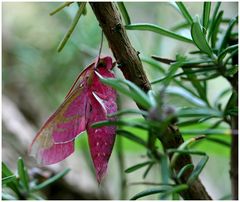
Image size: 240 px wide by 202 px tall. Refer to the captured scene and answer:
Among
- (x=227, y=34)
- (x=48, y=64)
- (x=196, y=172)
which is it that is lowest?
(x=196, y=172)

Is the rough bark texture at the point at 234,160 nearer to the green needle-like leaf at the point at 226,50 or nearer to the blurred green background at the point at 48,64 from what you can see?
the green needle-like leaf at the point at 226,50

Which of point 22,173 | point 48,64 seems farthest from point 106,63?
point 48,64

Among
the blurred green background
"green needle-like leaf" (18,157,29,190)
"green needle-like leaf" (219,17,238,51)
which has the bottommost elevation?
"green needle-like leaf" (18,157,29,190)

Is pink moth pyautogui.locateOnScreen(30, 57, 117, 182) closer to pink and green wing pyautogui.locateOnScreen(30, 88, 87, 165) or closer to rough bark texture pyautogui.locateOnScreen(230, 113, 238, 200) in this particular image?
pink and green wing pyautogui.locateOnScreen(30, 88, 87, 165)

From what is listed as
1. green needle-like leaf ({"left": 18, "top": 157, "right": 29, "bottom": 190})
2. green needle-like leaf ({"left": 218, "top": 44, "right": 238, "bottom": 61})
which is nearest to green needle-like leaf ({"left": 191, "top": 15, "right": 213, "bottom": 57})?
green needle-like leaf ({"left": 218, "top": 44, "right": 238, "bottom": 61})

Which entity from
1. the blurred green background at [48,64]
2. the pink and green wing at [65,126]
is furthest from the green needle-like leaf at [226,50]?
the blurred green background at [48,64]

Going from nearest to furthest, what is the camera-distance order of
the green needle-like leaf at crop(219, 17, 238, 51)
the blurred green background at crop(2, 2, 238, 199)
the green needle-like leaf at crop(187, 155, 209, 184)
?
A: the green needle-like leaf at crop(187, 155, 209, 184) → the green needle-like leaf at crop(219, 17, 238, 51) → the blurred green background at crop(2, 2, 238, 199)

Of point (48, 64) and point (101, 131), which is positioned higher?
point (48, 64)

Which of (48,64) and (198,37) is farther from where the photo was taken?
(48,64)

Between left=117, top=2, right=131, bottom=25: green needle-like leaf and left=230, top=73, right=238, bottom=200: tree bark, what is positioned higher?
left=117, top=2, right=131, bottom=25: green needle-like leaf

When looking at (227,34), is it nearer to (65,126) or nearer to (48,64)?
(65,126)

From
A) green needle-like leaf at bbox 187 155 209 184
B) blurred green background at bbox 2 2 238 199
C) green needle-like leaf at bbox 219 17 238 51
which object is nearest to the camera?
Answer: green needle-like leaf at bbox 187 155 209 184

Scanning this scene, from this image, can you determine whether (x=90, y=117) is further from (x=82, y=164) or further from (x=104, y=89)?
(x=82, y=164)
